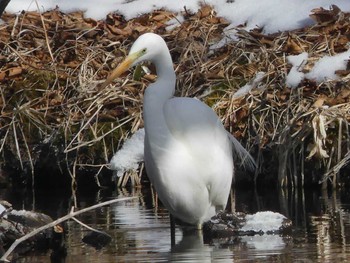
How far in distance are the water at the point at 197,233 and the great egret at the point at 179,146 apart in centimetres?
29

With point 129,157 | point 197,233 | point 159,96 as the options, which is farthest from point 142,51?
point 129,157

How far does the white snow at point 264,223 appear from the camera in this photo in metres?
7.42

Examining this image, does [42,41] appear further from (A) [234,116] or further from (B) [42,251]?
(B) [42,251]

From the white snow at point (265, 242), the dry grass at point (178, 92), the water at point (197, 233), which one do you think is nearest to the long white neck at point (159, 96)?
the water at point (197, 233)

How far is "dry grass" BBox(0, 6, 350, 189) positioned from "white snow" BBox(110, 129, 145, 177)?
0.22 metres

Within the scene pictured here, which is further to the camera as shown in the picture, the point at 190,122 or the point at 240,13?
the point at 240,13

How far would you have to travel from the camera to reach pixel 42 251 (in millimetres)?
7027

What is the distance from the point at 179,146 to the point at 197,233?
26.9 inches

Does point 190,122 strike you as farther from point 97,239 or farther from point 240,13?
point 240,13

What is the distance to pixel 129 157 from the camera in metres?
9.97

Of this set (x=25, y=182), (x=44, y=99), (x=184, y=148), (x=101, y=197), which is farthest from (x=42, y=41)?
(x=184, y=148)

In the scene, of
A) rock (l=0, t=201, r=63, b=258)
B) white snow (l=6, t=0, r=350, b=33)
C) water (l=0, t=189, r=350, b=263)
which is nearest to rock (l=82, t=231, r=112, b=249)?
water (l=0, t=189, r=350, b=263)

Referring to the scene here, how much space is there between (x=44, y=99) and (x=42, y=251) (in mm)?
4084

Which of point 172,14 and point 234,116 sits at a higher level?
point 172,14
